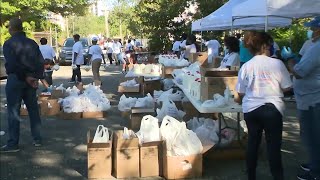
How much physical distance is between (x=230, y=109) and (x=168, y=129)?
29.6 inches

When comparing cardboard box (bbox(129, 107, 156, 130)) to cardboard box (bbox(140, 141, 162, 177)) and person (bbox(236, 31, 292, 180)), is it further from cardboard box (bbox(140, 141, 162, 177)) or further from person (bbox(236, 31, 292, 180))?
person (bbox(236, 31, 292, 180))

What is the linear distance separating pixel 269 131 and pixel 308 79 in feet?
2.40

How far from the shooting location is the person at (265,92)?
399 cm

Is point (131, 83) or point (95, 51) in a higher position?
point (95, 51)

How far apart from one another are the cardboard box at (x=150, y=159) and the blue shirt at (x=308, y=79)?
64.7 inches

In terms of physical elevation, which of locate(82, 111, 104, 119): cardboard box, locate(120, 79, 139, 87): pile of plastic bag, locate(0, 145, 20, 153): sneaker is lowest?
locate(0, 145, 20, 153): sneaker

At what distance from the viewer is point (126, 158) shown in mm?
4938

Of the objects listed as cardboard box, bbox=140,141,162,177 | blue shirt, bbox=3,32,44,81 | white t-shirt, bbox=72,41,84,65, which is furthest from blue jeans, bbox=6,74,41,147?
white t-shirt, bbox=72,41,84,65

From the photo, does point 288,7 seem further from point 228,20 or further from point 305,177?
point 228,20

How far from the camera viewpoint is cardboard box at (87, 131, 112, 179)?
4.94 meters

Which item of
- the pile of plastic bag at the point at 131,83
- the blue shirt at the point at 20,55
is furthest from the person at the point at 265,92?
the pile of plastic bag at the point at 131,83

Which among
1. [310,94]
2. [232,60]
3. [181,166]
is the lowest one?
[181,166]

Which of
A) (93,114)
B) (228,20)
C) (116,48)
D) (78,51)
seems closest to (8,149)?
(93,114)

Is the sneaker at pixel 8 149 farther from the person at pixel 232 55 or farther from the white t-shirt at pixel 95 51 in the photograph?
the white t-shirt at pixel 95 51
